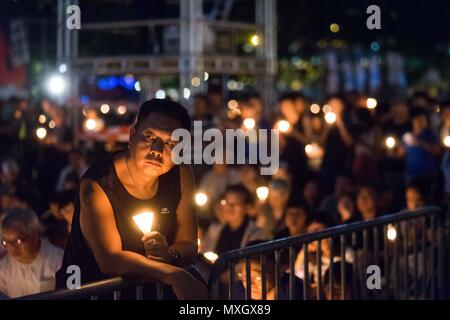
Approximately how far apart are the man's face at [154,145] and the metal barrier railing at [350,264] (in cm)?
56

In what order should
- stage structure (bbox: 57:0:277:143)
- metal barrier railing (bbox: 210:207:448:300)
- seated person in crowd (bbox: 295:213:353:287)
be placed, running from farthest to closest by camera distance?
stage structure (bbox: 57:0:277:143) < seated person in crowd (bbox: 295:213:353:287) < metal barrier railing (bbox: 210:207:448:300)

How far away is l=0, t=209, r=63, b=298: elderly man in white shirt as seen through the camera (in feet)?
21.1

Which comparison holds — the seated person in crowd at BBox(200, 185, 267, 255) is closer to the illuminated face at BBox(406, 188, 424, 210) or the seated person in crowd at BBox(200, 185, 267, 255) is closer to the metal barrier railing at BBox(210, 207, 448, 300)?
the illuminated face at BBox(406, 188, 424, 210)

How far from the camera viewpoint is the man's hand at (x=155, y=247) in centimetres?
471

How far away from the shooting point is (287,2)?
23.5m

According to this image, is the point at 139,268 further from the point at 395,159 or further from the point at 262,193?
the point at 395,159

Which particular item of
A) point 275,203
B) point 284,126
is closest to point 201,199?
point 275,203

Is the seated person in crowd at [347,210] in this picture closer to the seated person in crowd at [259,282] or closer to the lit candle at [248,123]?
the lit candle at [248,123]

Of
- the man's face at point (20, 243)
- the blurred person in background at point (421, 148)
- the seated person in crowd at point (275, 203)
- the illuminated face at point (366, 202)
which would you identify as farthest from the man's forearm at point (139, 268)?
the blurred person in background at point (421, 148)

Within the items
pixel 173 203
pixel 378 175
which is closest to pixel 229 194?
pixel 378 175

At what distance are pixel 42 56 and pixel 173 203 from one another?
17170 mm

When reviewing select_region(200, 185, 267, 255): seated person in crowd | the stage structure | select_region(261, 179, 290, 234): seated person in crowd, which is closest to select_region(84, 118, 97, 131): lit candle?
the stage structure

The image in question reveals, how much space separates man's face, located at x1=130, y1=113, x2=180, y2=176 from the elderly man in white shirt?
74.7 inches
